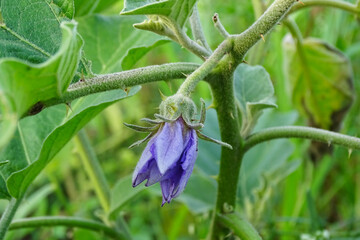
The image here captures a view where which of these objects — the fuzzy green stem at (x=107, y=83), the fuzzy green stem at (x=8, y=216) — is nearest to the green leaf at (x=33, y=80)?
the fuzzy green stem at (x=107, y=83)

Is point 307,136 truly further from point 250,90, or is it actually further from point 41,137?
point 41,137

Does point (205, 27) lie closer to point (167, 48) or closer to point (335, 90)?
point (167, 48)

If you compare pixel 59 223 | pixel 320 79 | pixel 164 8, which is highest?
pixel 164 8

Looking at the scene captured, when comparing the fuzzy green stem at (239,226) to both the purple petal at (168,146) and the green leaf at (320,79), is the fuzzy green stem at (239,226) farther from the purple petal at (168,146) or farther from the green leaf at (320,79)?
the green leaf at (320,79)

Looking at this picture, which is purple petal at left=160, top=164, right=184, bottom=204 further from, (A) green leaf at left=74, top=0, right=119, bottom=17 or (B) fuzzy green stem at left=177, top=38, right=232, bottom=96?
(A) green leaf at left=74, top=0, right=119, bottom=17

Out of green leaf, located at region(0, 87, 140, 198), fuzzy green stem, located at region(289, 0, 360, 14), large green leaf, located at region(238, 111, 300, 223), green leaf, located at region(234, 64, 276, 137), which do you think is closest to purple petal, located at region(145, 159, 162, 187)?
green leaf, located at region(0, 87, 140, 198)

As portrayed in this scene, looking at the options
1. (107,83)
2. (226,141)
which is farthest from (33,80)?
(226,141)

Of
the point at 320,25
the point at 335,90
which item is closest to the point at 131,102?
the point at 320,25
